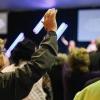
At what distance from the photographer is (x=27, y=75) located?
1.91m

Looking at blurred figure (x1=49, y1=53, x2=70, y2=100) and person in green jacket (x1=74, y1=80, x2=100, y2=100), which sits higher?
person in green jacket (x1=74, y1=80, x2=100, y2=100)

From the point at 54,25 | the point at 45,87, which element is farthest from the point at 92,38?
the point at 54,25

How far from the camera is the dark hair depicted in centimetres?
271

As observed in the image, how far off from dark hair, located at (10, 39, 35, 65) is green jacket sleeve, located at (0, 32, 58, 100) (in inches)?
30.1

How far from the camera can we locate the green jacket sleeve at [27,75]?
75.0 inches

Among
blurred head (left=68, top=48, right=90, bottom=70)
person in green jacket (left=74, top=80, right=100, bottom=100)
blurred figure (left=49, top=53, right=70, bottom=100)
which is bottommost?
blurred figure (left=49, top=53, right=70, bottom=100)

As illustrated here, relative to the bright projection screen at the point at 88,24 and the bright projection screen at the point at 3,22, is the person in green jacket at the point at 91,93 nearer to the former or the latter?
the bright projection screen at the point at 88,24

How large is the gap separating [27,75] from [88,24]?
20.0 ft

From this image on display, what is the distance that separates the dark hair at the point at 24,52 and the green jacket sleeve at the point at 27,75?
2.51ft

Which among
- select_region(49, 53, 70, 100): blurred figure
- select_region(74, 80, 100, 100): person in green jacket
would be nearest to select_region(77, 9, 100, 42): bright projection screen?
select_region(49, 53, 70, 100): blurred figure

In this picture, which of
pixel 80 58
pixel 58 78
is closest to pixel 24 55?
pixel 80 58

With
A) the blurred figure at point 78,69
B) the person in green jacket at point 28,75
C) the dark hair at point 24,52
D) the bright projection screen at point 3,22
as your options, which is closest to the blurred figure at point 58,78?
the blurred figure at point 78,69

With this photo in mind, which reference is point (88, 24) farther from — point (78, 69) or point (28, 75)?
point (28, 75)

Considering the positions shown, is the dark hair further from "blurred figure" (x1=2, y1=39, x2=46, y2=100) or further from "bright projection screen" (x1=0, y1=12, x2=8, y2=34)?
"bright projection screen" (x1=0, y1=12, x2=8, y2=34)
